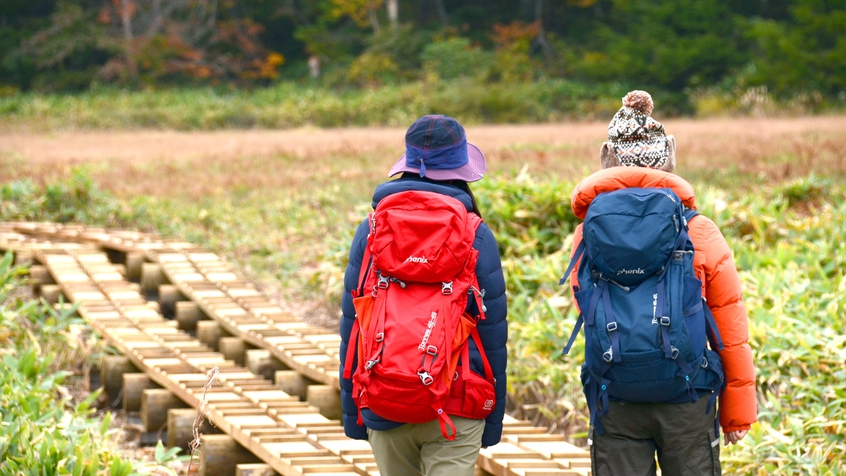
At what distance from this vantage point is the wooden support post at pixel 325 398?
5.18 m

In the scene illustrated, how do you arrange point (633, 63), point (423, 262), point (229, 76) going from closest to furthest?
point (423, 262) < point (633, 63) < point (229, 76)

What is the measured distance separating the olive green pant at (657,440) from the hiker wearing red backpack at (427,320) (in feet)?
1.17

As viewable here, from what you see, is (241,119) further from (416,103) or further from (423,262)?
(423,262)

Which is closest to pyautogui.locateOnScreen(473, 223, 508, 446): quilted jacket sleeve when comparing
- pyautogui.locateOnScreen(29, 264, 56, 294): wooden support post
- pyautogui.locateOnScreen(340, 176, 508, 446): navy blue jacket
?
pyautogui.locateOnScreen(340, 176, 508, 446): navy blue jacket

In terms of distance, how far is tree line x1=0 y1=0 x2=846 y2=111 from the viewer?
27.5 meters

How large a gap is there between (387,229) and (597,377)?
29.5 inches

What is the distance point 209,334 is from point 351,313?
3.81 m

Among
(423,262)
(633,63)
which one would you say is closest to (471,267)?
(423,262)

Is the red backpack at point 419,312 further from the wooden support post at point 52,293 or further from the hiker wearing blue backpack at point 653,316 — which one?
the wooden support post at point 52,293

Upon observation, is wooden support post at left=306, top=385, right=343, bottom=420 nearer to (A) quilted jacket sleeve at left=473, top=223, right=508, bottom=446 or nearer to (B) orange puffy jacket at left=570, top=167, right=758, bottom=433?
(A) quilted jacket sleeve at left=473, top=223, right=508, bottom=446

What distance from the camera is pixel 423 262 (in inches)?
104

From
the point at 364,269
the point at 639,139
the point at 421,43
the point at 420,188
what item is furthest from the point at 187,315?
the point at 421,43

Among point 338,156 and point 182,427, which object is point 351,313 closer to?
point 182,427

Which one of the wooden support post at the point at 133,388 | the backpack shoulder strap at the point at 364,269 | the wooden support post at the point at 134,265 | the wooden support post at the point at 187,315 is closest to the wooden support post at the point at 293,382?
the wooden support post at the point at 133,388
